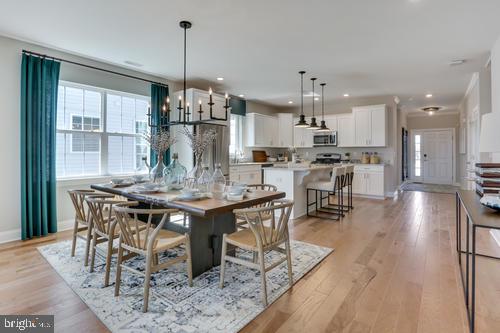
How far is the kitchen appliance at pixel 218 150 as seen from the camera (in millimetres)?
5574

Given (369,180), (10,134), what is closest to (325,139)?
(369,180)

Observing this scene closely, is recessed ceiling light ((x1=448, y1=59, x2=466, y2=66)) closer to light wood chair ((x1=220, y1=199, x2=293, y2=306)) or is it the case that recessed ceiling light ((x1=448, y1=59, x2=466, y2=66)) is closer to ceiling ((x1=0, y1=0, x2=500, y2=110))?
ceiling ((x1=0, y1=0, x2=500, y2=110))

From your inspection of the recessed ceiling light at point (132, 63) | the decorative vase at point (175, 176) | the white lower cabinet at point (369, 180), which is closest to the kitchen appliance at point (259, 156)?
the white lower cabinet at point (369, 180)

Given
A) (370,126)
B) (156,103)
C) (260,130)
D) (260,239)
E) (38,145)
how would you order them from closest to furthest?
(260,239) < (38,145) < (156,103) < (370,126) < (260,130)

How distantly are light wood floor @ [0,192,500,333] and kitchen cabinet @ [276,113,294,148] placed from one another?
4827 mm

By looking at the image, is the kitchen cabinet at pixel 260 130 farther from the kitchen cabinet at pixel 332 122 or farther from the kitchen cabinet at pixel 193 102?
the kitchen cabinet at pixel 193 102

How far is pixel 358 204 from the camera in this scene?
20.3 ft

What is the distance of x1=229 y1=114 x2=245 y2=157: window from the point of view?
741 centimetres

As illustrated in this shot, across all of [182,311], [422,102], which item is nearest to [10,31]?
[182,311]

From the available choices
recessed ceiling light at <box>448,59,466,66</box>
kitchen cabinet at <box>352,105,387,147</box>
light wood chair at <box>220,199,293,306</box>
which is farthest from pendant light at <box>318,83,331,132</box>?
light wood chair at <box>220,199,293,306</box>

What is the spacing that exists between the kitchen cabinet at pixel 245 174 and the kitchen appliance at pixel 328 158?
6.96 feet

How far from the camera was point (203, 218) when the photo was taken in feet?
8.84

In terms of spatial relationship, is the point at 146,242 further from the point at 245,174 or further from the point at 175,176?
the point at 245,174

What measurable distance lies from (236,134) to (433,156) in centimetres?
779
